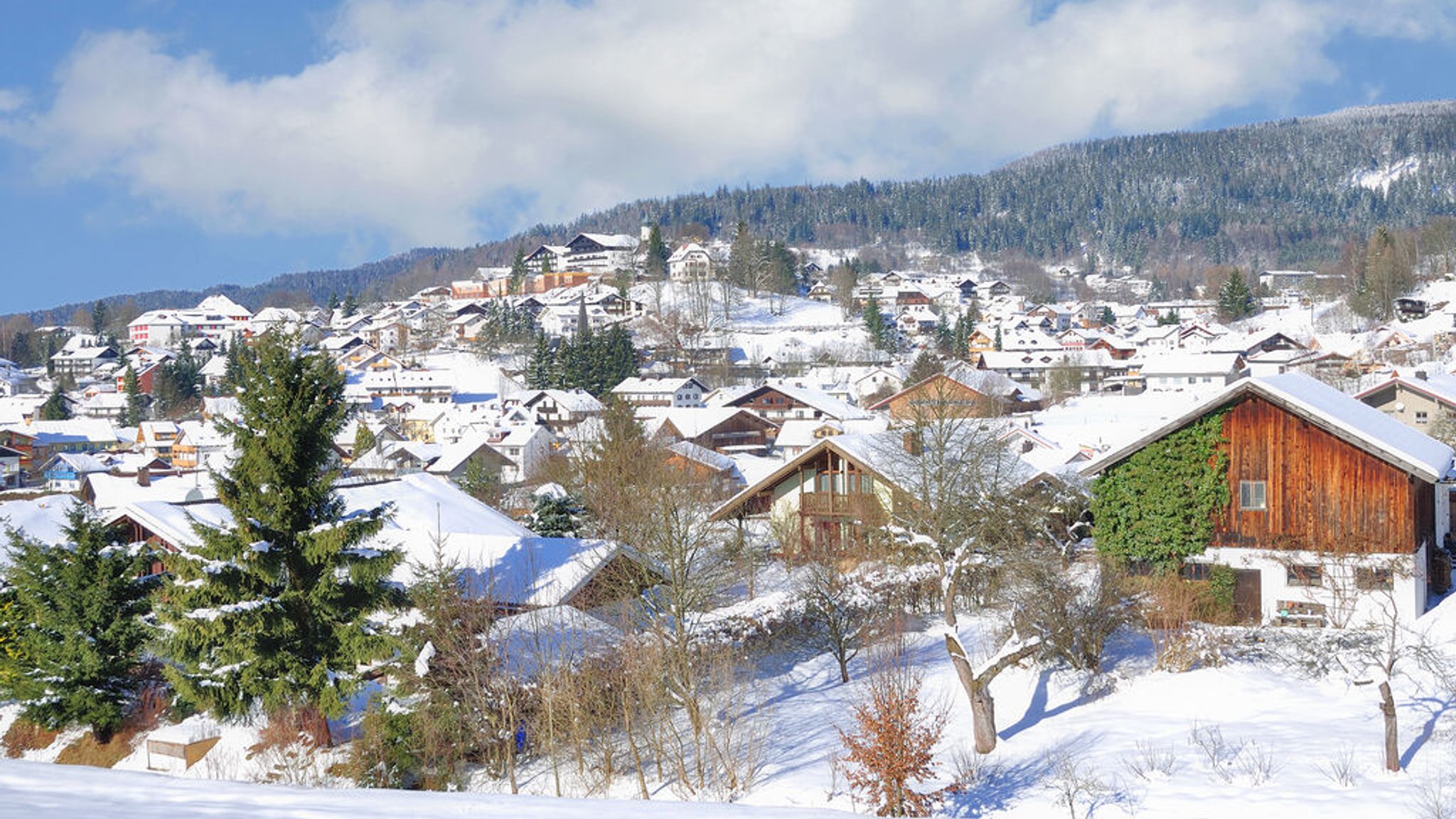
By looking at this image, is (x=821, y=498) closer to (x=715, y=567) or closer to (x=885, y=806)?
(x=715, y=567)

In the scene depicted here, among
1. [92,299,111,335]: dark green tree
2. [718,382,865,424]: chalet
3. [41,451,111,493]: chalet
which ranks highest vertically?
[92,299,111,335]: dark green tree

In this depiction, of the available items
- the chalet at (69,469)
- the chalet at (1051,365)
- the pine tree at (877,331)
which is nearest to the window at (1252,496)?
the chalet at (69,469)

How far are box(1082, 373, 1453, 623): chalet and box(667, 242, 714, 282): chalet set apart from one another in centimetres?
10574

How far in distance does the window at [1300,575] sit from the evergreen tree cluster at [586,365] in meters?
63.7

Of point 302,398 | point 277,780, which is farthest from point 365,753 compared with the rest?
point 302,398

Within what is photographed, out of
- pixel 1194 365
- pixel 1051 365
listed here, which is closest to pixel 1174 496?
pixel 1194 365

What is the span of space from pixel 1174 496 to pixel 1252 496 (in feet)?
4.20

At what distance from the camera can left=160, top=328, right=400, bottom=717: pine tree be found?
620 inches

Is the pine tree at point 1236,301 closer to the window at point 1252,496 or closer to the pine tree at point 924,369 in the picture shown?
the pine tree at point 924,369

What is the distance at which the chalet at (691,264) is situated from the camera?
4929 inches

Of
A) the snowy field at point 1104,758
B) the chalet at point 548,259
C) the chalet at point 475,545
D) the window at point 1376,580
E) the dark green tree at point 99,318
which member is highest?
the chalet at point 548,259

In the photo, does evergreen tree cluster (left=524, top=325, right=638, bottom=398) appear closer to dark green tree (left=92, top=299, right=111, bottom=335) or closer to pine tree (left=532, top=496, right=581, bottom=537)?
pine tree (left=532, top=496, right=581, bottom=537)

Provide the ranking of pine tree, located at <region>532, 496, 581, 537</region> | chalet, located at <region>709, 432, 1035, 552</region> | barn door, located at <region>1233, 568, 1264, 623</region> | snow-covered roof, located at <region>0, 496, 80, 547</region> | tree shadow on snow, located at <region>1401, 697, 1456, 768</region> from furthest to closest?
pine tree, located at <region>532, 496, 581, 537</region>
chalet, located at <region>709, 432, 1035, 552</region>
snow-covered roof, located at <region>0, 496, 80, 547</region>
barn door, located at <region>1233, 568, 1264, 623</region>
tree shadow on snow, located at <region>1401, 697, 1456, 768</region>

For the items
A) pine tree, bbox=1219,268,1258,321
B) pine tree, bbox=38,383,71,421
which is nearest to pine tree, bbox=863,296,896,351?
pine tree, bbox=1219,268,1258,321
